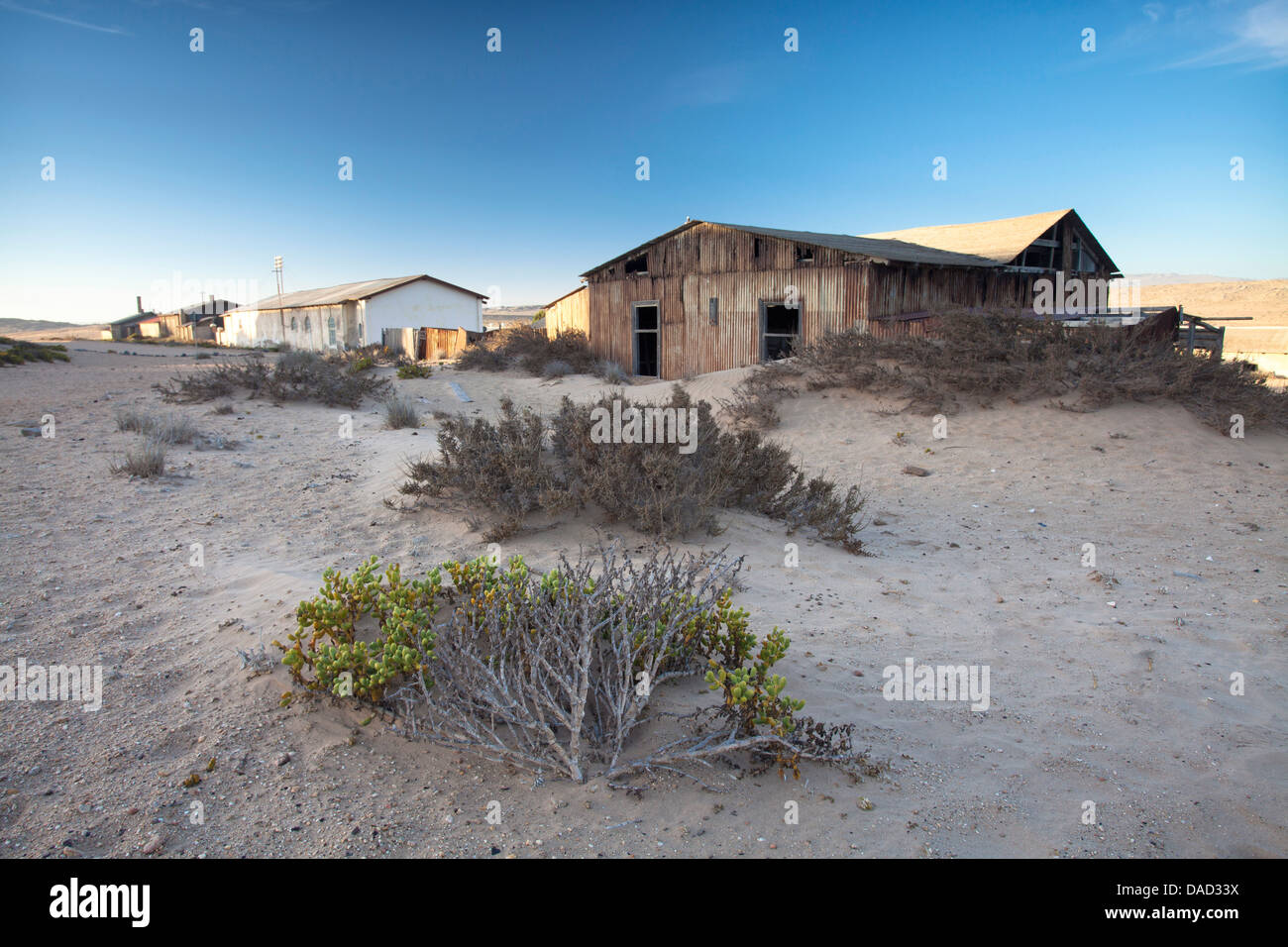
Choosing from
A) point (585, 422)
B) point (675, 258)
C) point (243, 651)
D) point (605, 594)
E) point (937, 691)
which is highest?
point (675, 258)

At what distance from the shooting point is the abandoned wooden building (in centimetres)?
1619

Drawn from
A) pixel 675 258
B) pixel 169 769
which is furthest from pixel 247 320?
A: pixel 169 769

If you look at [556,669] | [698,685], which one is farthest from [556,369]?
[556,669]

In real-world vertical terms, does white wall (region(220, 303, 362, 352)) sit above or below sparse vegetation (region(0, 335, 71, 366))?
above

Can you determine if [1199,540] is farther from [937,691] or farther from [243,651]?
[243,651]

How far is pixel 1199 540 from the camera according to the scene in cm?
702

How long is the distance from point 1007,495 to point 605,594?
7262 millimetres

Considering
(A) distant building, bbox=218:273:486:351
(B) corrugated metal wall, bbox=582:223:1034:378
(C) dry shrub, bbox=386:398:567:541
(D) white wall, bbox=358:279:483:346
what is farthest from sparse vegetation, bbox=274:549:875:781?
(D) white wall, bbox=358:279:483:346

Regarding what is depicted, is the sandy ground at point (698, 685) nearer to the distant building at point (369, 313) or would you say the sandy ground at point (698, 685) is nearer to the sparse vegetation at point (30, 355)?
the sparse vegetation at point (30, 355)

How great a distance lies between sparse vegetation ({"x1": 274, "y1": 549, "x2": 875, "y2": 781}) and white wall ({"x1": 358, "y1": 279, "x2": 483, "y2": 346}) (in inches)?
1098

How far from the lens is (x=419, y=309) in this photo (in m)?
31.2

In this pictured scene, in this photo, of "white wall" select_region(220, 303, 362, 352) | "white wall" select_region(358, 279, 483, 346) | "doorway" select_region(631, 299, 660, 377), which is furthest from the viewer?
"white wall" select_region(220, 303, 362, 352)

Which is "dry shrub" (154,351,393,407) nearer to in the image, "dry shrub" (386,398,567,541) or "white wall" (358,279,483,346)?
"dry shrub" (386,398,567,541)

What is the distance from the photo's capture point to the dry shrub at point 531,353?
20.6m
